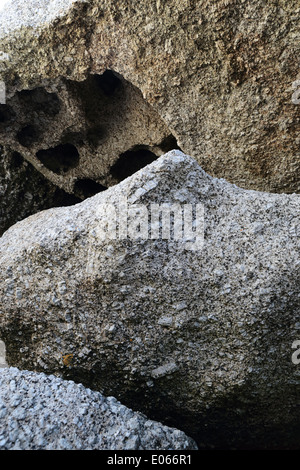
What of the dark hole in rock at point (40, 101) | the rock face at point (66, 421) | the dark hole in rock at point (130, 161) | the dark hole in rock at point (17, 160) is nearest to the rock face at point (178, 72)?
the dark hole in rock at point (40, 101)

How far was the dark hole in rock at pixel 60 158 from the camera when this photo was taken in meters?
1.77

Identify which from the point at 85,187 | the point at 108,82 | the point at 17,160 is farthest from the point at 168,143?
the point at 17,160

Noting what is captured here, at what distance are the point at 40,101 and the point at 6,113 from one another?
0.14 m

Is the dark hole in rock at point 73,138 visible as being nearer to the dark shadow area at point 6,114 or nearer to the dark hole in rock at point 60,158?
the dark hole in rock at point 60,158

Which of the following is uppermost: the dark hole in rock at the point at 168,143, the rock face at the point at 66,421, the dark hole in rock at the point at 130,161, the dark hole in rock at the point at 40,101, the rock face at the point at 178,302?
the dark hole in rock at the point at 40,101

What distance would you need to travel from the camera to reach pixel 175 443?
938 millimetres

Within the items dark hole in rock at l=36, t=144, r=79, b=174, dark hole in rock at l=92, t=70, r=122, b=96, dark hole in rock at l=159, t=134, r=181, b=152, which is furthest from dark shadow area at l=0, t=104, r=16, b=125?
dark hole in rock at l=159, t=134, r=181, b=152

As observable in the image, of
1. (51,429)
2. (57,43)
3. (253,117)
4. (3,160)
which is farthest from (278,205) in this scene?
(3,160)

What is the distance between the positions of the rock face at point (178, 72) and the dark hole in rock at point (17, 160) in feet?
0.83

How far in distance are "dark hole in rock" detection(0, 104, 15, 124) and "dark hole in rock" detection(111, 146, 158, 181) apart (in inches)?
16.5

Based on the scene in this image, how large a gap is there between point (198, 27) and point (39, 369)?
1016mm

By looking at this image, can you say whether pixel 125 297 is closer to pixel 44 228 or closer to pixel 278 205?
pixel 44 228

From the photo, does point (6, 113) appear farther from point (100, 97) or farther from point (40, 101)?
point (100, 97)

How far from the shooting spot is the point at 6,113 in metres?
1.63
